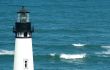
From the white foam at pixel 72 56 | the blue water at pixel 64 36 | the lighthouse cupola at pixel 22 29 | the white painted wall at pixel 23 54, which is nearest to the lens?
the lighthouse cupola at pixel 22 29

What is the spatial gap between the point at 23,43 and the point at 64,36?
52146 millimetres

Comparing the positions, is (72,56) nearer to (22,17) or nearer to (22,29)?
(22,17)

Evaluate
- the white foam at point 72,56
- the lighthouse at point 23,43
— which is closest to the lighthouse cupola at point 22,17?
the lighthouse at point 23,43

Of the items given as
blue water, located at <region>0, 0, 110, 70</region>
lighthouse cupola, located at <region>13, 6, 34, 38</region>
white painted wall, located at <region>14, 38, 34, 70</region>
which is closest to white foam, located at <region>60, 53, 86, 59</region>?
blue water, located at <region>0, 0, 110, 70</region>

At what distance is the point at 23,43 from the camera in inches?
1367

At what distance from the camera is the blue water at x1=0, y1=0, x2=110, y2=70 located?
230 feet

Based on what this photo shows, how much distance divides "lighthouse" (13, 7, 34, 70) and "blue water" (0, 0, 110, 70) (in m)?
29.3

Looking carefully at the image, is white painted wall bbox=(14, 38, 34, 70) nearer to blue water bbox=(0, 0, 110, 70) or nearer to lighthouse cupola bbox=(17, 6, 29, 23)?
lighthouse cupola bbox=(17, 6, 29, 23)

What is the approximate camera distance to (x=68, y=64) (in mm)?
69062

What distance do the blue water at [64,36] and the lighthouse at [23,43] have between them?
29.3 metres

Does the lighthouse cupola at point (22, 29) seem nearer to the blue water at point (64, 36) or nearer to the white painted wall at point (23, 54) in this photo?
the white painted wall at point (23, 54)

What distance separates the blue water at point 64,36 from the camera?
7019 cm

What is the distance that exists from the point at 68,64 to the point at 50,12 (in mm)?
50047

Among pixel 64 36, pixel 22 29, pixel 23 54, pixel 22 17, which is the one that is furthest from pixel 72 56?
pixel 22 29
